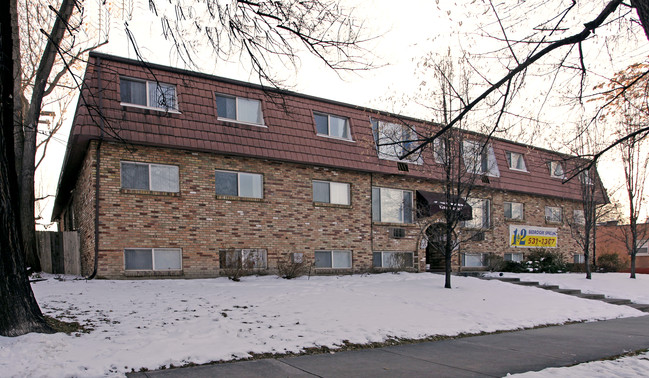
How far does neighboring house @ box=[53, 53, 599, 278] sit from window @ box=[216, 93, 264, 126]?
0.03 meters

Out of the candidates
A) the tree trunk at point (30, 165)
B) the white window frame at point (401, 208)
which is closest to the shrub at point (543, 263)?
the white window frame at point (401, 208)

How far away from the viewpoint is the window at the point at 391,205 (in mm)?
17406

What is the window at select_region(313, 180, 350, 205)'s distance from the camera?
16.0 m

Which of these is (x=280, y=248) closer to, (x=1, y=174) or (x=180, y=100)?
(x=180, y=100)

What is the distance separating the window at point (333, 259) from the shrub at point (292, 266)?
0.64 meters

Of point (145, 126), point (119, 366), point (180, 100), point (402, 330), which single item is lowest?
point (402, 330)

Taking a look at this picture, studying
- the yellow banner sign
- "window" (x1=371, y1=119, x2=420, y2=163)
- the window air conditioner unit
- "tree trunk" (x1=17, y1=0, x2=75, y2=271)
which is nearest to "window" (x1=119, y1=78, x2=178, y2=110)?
"tree trunk" (x1=17, y1=0, x2=75, y2=271)

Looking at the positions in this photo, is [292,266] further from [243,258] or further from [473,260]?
[473,260]

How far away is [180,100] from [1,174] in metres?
7.65

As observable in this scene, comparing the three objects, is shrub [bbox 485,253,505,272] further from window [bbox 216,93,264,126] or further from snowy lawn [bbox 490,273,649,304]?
window [bbox 216,93,264,126]

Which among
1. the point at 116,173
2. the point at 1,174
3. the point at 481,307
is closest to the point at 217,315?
the point at 1,174

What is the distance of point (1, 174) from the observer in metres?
6.16

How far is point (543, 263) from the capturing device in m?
21.5

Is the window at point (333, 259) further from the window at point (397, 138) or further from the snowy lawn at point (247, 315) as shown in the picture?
the window at point (397, 138)
